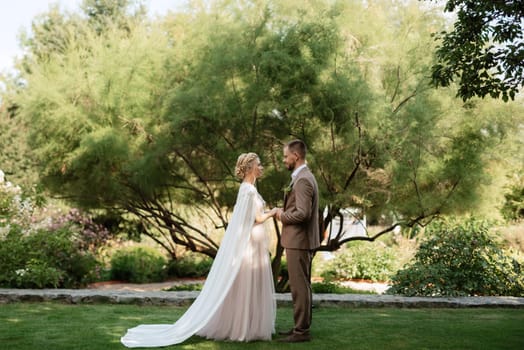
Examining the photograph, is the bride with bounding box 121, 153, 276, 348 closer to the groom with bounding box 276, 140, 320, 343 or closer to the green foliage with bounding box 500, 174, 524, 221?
the groom with bounding box 276, 140, 320, 343

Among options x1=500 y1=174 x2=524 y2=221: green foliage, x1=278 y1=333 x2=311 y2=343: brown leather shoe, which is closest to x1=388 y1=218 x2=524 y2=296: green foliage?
x1=278 y1=333 x2=311 y2=343: brown leather shoe

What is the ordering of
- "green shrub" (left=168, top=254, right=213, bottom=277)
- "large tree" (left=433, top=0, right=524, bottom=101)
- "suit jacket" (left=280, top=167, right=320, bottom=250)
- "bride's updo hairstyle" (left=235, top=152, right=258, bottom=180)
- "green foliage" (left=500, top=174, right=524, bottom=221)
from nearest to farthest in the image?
"large tree" (left=433, top=0, right=524, bottom=101), "suit jacket" (left=280, top=167, right=320, bottom=250), "bride's updo hairstyle" (left=235, top=152, right=258, bottom=180), "green shrub" (left=168, top=254, right=213, bottom=277), "green foliage" (left=500, top=174, right=524, bottom=221)

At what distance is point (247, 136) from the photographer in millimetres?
9125

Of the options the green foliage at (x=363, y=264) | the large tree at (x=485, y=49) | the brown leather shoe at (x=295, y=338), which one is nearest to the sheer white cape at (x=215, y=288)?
the brown leather shoe at (x=295, y=338)

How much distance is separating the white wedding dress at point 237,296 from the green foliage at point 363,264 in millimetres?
8797

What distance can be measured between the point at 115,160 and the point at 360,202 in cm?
418

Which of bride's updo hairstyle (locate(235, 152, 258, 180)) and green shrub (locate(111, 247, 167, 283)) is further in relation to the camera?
green shrub (locate(111, 247, 167, 283))

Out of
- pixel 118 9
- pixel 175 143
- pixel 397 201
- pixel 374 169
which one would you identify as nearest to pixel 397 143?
pixel 374 169

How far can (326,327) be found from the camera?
5938mm

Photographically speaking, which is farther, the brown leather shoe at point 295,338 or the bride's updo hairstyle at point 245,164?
the bride's updo hairstyle at point 245,164

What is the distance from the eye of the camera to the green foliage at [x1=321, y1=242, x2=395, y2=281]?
14133 mm

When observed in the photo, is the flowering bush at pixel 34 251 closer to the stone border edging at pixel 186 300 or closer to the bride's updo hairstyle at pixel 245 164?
the stone border edging at pixel 186 300

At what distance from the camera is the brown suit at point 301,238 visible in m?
5.11

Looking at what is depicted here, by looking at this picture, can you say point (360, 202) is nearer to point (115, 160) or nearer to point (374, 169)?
point (374, 169)
